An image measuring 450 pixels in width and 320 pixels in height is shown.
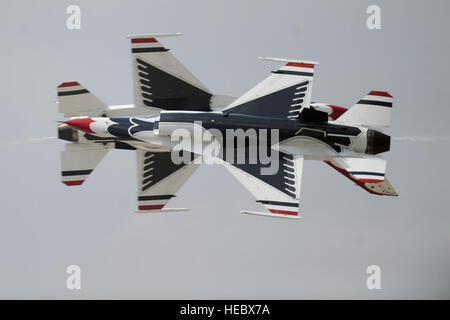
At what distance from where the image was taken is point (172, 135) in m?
24.2

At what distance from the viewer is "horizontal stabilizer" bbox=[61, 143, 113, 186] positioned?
25.2m

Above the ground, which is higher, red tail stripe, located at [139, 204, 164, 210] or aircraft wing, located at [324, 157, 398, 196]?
aircraft wing, located at [324, 157, 398, 196]

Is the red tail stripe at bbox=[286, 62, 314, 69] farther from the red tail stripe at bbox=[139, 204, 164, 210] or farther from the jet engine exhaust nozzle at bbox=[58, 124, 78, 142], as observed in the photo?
the jet engine exhaust nozzle at bbox=[58, 124, 78, 142]

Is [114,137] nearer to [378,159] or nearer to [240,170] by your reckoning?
[240,170]

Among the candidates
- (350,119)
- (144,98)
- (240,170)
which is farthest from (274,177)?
(144,98)

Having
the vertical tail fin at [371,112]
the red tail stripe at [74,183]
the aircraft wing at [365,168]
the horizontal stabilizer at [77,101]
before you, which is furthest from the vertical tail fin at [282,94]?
the red tail stripe at [74,183]

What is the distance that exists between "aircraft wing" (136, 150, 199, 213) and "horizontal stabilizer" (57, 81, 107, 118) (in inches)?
76.4

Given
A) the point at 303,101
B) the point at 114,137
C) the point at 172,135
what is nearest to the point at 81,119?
the point at 114,137

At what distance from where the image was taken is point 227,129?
79.6ft

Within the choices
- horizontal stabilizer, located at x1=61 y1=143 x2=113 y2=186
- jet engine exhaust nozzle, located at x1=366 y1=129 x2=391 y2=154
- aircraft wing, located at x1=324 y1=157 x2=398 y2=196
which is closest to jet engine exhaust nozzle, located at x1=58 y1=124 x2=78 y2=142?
horizontal stabilizer, located at x1=61 y1=143 x2=113 y2=186

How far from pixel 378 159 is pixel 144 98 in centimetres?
673

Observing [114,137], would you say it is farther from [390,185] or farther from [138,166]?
[390,185]

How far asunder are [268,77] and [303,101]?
4.01 ft

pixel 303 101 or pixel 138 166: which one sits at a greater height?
pixel 303 101
